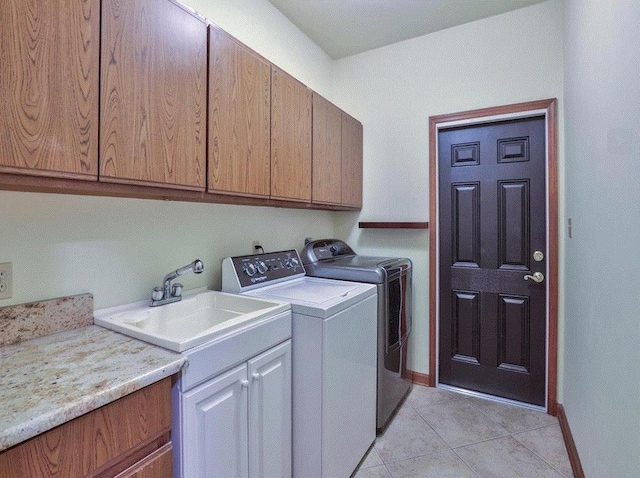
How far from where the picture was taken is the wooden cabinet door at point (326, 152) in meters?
2.14

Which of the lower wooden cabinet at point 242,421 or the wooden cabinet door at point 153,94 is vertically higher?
the wooden cabinet door at point 153,94

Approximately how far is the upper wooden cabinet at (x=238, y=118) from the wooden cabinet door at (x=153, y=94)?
56mm

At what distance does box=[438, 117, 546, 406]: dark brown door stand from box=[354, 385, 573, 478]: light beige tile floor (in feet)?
0.76

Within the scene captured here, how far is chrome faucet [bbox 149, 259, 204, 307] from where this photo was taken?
4.80 ft

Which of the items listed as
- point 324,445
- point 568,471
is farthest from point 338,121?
point 568,471

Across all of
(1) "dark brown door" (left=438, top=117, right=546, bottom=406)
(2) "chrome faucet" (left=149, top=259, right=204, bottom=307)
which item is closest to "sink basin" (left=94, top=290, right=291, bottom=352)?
(2) "chrome faucet" (left=149, top=259, right=204, bottom=307)

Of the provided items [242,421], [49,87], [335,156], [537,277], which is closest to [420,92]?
[335,156]

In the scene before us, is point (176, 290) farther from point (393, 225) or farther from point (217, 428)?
point (393, 225)

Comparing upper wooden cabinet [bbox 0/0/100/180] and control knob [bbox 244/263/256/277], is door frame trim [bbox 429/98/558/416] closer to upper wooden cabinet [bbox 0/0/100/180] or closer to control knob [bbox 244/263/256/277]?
control knob [bbox 244/263/256/277]

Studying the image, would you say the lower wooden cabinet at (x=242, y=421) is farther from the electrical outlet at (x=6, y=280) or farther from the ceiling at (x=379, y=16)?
the ceiling at (x=379, y=16)

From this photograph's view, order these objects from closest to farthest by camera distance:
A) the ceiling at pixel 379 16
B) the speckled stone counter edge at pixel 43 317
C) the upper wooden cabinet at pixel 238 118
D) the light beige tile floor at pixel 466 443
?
the speckled stone counter edge at pixel 43 317 < the upper wooden cabinet at pixel 238 118 < the light beige tile floor at pixel 466 443 < the ceiling at pixel 379 16

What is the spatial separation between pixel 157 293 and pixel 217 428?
662 mm

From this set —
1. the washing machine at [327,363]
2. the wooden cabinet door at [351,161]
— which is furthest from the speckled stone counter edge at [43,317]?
the wooden cabinet door at [351,161]

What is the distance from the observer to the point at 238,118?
154cm
